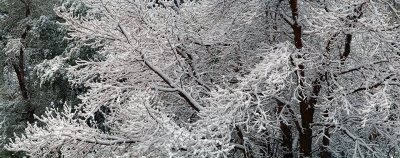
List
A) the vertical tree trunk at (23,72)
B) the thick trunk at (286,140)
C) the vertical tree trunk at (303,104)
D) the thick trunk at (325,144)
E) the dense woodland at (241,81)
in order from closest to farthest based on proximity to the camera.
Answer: the dense woodland at (241,81) → the vertical tree trunk at (303,104) → the thick trunk at (325,144) → the thick trunk at (286,140) → the vertical tree trunk at (23,72)

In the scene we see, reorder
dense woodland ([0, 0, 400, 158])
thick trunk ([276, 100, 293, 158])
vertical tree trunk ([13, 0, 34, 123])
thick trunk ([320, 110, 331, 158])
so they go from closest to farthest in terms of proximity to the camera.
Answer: dense woodland ([0, 0, 400, 158]), thick trunk ([320, 110, 331, 158]), thick trunk ([276, 100, 293, 158]), vertical tree trunk ([13, 0, 34, 123])

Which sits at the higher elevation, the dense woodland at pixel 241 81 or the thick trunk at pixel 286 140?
the dense woodland at pixel 241 81

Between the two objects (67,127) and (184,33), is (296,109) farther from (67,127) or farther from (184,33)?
(67,127)

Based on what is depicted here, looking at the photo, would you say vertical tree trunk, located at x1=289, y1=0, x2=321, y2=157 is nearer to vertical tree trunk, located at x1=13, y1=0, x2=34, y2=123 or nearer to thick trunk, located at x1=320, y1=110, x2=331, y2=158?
thick trunk, located at x1=320, y1=110, x2=331, y2=158

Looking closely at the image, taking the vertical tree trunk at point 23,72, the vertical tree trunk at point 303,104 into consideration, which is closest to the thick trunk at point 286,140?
the vertical tree trunk at point 303,104

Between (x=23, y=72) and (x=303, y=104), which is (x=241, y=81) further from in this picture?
(x=23, y=72)

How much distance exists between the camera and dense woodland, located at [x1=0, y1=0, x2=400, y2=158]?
15.8 feet

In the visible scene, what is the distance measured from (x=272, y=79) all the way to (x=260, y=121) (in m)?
0.47

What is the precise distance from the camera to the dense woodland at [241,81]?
15.8 ft

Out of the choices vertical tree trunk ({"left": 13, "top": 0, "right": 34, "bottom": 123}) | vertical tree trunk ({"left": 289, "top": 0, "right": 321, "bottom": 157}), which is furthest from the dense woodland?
vertical tree trunk ({"left": 13, "top": 0, "right": 34, "bottom": 123})

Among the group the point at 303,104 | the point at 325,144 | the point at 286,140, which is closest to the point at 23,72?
the point at 286,140

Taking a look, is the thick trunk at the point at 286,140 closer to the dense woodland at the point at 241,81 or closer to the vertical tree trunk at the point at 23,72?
the dense woodland at the point at 241,81

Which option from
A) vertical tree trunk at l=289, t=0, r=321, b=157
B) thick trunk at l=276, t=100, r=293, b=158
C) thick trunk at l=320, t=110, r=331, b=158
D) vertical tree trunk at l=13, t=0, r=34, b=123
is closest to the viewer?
vertical tree trunk at l=289, t=0, r=321, b=157

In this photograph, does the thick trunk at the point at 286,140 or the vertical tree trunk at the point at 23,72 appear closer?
the thick trunk at the point at 286,140
